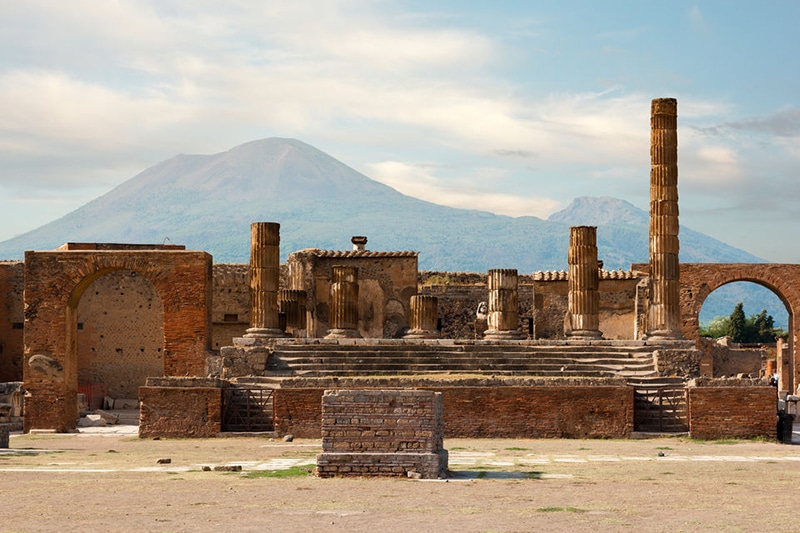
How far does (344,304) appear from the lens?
28266 millimetres

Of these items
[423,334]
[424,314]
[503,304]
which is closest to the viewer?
[423,334]

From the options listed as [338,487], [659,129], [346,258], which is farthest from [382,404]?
[346,258]

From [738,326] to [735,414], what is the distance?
57572mm

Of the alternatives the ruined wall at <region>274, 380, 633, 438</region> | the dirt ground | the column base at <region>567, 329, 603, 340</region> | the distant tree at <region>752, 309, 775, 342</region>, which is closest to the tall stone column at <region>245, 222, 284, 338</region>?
the ruined wall at <region>274, 380, 633, 438</region>

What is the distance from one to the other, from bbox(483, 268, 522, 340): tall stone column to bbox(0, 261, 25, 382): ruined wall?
13.5 m

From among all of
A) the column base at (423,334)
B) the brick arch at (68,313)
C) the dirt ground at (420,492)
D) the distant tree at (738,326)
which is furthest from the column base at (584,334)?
the distant tree at (738,326)

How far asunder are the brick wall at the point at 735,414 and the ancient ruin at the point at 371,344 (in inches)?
1.1

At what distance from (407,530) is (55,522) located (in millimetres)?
2885

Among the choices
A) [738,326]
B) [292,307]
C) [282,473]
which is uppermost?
[738,326]

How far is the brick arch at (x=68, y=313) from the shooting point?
86.8 feet

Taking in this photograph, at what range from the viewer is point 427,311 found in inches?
1160

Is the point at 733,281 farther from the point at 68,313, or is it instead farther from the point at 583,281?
the point at 68,313

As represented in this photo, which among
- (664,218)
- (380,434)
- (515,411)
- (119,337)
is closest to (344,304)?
(664,218)

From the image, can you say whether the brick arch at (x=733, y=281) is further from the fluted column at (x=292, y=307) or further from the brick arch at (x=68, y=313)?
the brick arch at (x=68, y=313)
